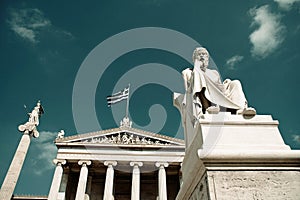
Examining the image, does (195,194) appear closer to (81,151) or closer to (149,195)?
(81,151)

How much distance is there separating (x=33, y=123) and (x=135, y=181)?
503 inches

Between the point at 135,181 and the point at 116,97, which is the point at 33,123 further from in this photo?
the point at 135,181

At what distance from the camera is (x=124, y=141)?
29.5 m

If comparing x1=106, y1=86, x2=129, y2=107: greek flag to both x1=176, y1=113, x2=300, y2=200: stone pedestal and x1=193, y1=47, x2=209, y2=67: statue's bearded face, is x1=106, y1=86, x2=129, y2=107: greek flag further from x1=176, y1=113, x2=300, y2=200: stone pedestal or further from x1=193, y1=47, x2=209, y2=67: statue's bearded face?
x1=176, y1=113, x2=300, y2=200: stone pedestal

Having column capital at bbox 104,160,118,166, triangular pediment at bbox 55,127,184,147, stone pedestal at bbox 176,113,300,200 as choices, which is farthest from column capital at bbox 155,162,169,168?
stone pedestal at bbox 176,113,300,200

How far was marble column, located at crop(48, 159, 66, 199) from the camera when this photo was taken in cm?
2462

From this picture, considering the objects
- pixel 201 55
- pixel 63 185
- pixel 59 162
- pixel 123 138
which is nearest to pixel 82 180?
pixel 59 162

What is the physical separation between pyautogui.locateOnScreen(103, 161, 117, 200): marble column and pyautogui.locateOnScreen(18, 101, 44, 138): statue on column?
8469 millimetres

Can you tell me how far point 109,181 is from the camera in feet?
84.4

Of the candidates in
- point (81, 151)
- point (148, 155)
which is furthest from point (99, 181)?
point (148, 155)

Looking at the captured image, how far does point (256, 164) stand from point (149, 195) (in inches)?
1182

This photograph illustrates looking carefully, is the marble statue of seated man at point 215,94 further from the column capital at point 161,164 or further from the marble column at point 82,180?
the column capital at point 161,164

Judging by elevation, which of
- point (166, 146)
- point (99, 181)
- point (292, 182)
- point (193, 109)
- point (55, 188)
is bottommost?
point (292, 182)

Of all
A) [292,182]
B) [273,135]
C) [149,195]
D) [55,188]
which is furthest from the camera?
[149,195]
